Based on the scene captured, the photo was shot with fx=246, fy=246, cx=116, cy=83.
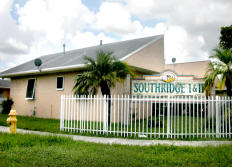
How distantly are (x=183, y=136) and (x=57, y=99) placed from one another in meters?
10.1

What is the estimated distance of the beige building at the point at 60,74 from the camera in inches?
583

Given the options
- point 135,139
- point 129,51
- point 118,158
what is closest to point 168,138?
point 135,139

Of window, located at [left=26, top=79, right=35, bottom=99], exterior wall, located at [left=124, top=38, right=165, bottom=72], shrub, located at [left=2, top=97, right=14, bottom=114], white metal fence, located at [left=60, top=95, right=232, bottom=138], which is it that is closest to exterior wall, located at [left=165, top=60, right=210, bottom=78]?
exterior wall, located at [left=124, top=38, right=165, bottom=72]

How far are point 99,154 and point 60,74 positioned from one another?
1136cm

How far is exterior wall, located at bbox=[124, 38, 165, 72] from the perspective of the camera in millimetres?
14591

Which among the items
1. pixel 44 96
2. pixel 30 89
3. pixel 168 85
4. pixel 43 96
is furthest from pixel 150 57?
pixel 30 89

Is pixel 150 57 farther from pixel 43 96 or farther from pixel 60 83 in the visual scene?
pixel 43 96

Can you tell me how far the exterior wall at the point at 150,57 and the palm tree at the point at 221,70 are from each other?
4445 mm

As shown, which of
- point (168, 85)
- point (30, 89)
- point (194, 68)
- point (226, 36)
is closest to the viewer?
point (168, 85)

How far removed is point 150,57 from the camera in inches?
643

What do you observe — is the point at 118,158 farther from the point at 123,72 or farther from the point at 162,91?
the point at 162,91

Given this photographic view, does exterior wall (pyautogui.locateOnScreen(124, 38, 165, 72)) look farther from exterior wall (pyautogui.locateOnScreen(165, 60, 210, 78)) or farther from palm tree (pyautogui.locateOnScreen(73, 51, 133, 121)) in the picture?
exterior wall (pyautogui.locateOnScreen(165, 60, 210, 78))

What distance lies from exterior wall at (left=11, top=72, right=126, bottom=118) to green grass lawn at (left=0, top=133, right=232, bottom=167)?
8491 mm

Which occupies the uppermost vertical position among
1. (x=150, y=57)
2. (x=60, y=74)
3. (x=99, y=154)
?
(x=150, y=57)
